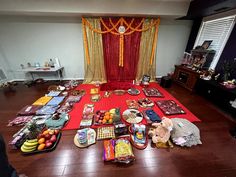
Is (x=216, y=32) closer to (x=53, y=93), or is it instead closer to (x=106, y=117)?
(x=106, y=117)

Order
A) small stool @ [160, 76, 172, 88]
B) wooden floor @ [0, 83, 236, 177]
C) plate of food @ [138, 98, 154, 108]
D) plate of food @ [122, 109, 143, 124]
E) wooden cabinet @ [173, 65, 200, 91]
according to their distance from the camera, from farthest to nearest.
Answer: small stool @ [160, 76, 172, 88] → wooden cabinet @ [173, 65, 200, 91] → plate of food @ [138, 98, 154, 108] → plate of food @ [122, 109, 143, 124] → wooden floor @ [0, 83, 236, 177]

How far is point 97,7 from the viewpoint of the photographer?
274 centimetres

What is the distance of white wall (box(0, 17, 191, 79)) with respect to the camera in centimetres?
321

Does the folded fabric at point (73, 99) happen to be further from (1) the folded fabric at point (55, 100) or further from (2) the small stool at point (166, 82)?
(2) the small stool at point (166, 82)

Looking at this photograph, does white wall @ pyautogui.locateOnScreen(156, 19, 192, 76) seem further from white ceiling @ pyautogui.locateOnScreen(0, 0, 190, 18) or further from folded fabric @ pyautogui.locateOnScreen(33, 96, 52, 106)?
folded fabric @ pyautogui.locateOnScreen(33, 96, 52, 106)

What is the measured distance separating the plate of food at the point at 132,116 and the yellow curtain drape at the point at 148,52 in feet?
6.49

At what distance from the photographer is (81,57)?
3689mm

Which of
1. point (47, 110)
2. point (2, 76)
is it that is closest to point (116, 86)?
point (47, 110)

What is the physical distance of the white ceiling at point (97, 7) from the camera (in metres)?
2.57

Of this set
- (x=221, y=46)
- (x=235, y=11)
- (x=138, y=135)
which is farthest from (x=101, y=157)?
(x=235, y=11)

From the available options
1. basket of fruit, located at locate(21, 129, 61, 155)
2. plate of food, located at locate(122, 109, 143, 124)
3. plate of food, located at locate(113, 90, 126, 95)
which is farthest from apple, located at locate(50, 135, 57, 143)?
plate of food, located at locate(113, 90, 126, 95)

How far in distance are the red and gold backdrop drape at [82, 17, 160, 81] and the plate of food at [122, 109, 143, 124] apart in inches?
76.1

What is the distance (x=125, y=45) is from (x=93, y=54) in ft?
3.60

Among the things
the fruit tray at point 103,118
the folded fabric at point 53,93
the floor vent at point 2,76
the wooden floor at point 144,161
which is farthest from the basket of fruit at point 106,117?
the floor vent at point 2,76
